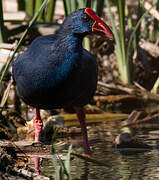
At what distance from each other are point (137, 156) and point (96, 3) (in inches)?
82.3

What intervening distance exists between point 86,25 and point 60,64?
297 millimetres

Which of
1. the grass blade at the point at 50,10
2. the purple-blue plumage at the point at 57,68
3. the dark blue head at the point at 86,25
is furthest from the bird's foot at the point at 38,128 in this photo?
the grass blade at the point at 50,10

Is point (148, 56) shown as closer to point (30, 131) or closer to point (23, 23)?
point (23, 23)

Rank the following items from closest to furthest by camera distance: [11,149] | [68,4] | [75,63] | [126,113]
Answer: [11,149] → [75,63] → [68,4] → [126,113]

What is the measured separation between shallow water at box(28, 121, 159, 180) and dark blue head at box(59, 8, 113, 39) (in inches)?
32.2

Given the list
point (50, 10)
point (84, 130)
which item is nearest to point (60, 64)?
point (84, 130)

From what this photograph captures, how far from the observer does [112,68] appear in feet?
21.5

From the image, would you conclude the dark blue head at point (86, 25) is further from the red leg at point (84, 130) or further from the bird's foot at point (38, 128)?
the bird's foot at point (38, 128)

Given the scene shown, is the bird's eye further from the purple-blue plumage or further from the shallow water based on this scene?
the shallow water

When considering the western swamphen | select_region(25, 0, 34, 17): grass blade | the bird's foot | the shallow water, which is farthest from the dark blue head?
select_region(25, 0, 34, 17): grass blade

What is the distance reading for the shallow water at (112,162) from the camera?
2871mm

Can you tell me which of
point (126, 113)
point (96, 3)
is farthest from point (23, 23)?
point (126, 113)

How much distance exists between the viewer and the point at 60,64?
3180 millimetres

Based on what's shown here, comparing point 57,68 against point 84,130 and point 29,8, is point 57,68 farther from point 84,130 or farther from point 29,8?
point 29,8
